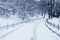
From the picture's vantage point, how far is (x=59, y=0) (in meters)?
79.4

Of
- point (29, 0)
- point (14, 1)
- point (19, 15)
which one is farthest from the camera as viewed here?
point (29, 0)

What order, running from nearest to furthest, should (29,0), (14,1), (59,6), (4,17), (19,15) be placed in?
1. (4,17)
2. (19,15)
3. (59,6)
4. (14,1)
5. (29,0)

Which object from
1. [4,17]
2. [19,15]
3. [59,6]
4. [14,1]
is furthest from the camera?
[14,1]

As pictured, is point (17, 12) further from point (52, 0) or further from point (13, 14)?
point (52, 0)

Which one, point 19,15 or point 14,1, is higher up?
point 14,1

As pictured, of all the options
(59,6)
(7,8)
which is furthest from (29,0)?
(7,8)

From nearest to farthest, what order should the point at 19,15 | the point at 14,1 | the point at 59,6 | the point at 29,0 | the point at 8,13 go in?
the point at 8,13, the point at 19,15, the point at 59,6, the point at 14,1, the point at 29,0

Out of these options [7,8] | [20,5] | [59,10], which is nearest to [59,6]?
[59,10]

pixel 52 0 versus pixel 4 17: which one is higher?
pixel 52 0

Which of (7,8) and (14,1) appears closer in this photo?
(7,8)

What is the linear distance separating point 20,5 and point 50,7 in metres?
15.9

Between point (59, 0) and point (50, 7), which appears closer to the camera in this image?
point (50, 7)

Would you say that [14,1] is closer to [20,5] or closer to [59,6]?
[20,5]

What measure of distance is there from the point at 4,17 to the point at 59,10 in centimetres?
2650
